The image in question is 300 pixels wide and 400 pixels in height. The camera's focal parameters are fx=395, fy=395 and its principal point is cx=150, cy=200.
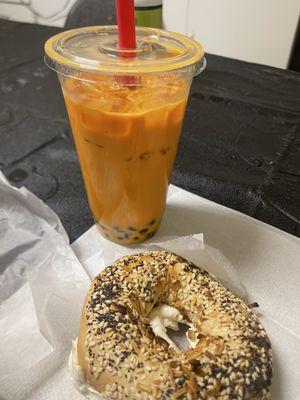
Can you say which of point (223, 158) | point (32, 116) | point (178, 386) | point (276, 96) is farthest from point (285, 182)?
point (32, 116)

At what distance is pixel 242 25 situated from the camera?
5.72ft

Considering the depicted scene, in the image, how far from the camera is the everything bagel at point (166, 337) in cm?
52

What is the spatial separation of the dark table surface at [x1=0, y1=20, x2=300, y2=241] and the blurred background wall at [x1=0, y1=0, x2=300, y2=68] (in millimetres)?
270

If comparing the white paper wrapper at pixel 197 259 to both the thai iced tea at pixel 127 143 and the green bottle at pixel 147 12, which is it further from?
the green bottle at pixel 147 12

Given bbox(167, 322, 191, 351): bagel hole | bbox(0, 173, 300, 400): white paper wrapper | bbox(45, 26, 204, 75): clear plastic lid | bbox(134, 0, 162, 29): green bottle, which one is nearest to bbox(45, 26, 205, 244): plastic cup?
bbox(45, 26, 204, 75): clear plastic lid

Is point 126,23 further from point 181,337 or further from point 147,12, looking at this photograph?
point 147,12

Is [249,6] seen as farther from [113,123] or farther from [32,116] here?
[113,123]

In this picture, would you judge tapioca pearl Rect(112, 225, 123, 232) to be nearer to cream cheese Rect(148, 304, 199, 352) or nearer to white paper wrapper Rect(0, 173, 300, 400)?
white paper wrapper Rect(0, 173, 300, 400)

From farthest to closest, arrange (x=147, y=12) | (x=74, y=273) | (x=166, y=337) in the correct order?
(x=147, y=12), (x=74, y=273), (x=166, y=337)

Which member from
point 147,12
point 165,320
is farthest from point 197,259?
point 147,12

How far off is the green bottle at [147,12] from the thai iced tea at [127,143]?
82cm

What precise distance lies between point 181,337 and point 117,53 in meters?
0.47

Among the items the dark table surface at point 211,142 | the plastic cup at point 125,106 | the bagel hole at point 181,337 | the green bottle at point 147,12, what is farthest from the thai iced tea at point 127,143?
the green bottle at point 147,12

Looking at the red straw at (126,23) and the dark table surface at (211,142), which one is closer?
the red straw at (126,23)
